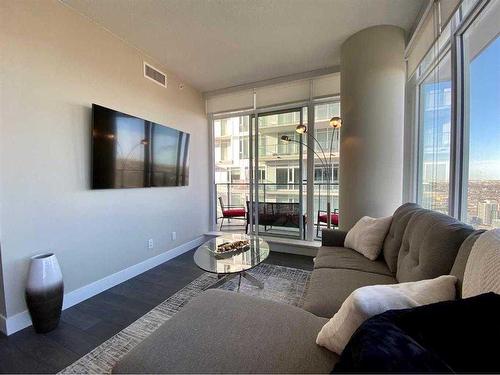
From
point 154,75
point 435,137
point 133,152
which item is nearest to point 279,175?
point 435,137

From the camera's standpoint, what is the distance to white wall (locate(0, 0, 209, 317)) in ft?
5.40

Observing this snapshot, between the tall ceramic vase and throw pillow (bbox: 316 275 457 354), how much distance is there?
196 cm

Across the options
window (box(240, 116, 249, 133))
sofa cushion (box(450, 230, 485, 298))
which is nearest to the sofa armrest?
sofa cushion (box(450, 230, 485, 298))

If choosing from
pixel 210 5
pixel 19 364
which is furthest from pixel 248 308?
pixel 210 5

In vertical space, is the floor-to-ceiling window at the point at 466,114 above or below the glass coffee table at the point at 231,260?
above

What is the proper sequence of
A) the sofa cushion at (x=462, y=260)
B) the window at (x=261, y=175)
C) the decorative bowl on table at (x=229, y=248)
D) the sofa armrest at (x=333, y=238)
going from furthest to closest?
A: the window at (x=261, y=175) → the sofa armrest at (x=333, y=238) → the decorative bowl on table at (x=229, y=248) → the sofa cushion at (x=462, y=260)

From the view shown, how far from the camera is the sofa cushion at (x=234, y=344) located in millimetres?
783

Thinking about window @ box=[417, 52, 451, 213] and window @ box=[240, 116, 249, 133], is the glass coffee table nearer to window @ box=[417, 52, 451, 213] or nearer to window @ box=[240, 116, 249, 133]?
window @ box=[417, 52, 451, 213]

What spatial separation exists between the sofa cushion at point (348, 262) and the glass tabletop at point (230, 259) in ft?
1.72

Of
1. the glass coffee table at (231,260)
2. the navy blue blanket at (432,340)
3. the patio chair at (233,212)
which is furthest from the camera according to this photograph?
the patio chair at (233,212)

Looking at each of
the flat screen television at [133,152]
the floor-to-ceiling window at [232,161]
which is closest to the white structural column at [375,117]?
the floor-to-ceiling window at [232,161]

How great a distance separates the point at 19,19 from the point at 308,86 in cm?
308

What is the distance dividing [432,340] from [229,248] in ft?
5.91

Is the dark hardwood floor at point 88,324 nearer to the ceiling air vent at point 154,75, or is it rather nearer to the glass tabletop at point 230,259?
the glass tabletop at point 230,259
